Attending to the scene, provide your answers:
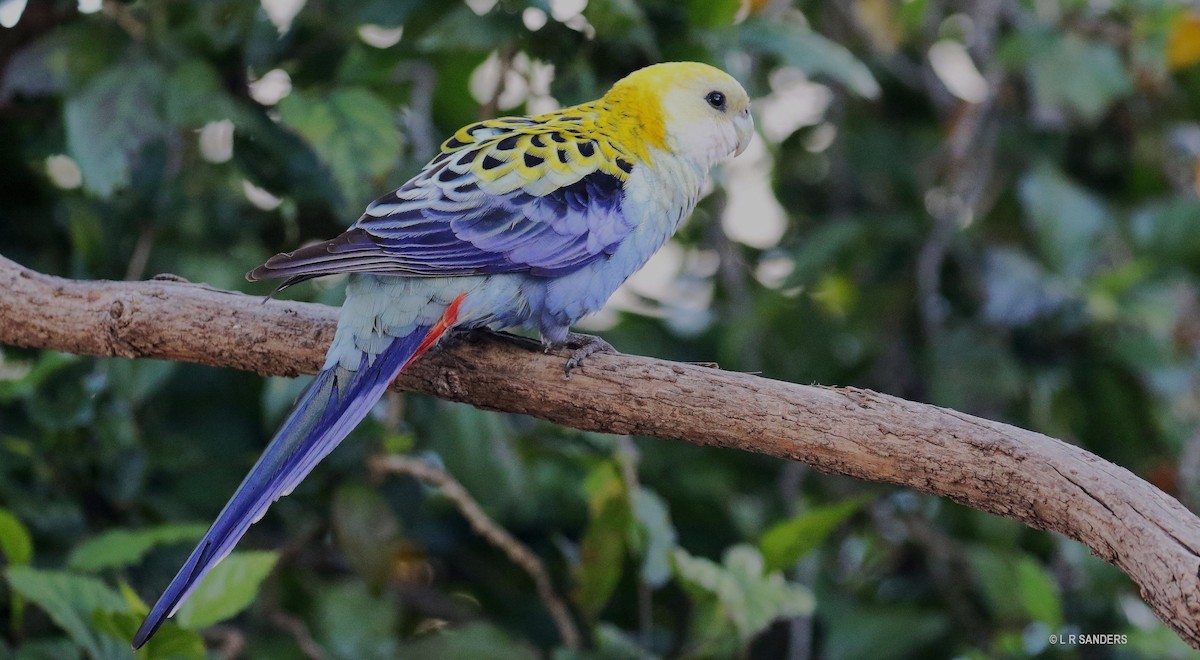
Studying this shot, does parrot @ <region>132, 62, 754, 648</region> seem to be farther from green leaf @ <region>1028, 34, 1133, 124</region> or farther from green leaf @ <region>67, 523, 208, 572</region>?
green leaf @ <region>1028, 34, 1133, 124</region>

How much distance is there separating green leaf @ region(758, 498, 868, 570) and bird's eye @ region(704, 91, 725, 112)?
3.30 ft

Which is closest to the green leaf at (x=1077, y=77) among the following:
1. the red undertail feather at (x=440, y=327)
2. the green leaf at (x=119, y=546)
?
the red undertail feather at (x=440, y=327)

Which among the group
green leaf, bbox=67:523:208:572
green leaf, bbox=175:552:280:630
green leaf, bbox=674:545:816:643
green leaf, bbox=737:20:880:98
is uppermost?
green leaf, bbox=737:20:880:98

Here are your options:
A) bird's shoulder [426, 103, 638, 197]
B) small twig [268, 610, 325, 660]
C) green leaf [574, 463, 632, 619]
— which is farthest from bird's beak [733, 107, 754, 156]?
small twig [268, 610, 325, 660]

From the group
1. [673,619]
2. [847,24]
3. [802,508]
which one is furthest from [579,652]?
[847,24]

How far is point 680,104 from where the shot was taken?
2689mm

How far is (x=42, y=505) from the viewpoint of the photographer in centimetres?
279

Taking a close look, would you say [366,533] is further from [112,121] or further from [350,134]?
[112,121]

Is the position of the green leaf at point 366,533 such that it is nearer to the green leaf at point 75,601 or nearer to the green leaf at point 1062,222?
the green leaf at point 75,601

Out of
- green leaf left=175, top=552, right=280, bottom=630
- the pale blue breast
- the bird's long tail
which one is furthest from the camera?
the pale blue breast

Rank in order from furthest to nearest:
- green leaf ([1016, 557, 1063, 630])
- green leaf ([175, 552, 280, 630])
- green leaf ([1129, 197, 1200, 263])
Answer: green leaf ([1129, 197, 1200, 263])
green leaf ([1016, 557, 1063, 630])
green leaf ([175, 552, 280, 630])

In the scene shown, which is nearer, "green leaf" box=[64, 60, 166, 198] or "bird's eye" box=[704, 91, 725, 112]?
"green leaf" box=[64, 60, 166, 198]

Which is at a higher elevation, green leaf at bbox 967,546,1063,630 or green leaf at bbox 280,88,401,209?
green leaf at bbox 280,88,401,209

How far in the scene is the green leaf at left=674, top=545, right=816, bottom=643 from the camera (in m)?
2.62
